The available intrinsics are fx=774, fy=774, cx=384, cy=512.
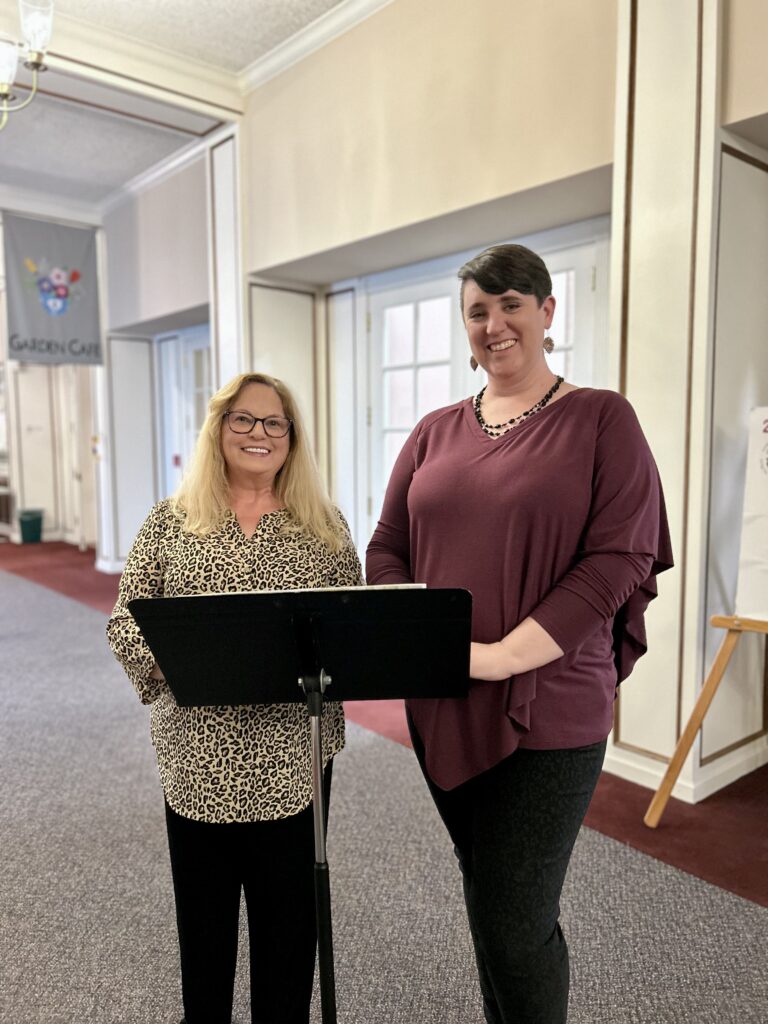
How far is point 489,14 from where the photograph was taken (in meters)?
2.99

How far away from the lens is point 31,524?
9031mm

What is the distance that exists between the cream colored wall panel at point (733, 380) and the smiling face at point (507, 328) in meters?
1.59

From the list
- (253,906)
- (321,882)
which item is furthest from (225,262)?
(321,882)

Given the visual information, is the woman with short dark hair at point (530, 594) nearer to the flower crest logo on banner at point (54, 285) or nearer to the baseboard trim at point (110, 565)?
the flower crest logo on banner at point (54, 285)

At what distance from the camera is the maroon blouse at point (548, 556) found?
3.70ft

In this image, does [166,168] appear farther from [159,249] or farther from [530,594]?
[530,594]

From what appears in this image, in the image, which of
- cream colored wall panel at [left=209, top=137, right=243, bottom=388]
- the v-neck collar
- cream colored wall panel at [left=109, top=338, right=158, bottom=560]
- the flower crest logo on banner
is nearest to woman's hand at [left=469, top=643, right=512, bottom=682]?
the v-neck collar

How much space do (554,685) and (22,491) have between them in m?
9.32

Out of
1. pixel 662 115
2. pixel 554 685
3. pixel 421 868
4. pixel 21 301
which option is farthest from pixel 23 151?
pixel 554 685

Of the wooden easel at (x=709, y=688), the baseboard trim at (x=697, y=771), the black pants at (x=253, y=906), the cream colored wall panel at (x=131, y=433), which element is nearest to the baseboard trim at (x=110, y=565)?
the cream colored wall panel at (x=131, y=433)

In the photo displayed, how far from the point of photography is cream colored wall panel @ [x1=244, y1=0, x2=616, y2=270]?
277cm

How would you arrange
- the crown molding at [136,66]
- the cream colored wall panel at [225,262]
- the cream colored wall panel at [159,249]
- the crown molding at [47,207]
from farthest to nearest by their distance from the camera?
the crown molding at [47,207] → the cream colored wall panel at [159,249] → the cream colored wall panel at [225,262] → the crown molding at [136,66]

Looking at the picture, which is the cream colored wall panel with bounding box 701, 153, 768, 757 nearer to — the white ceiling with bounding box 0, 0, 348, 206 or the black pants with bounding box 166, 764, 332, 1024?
the black pants with bounding box 166, 764, 332, 1024

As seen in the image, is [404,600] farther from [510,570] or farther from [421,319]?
[421,319]
